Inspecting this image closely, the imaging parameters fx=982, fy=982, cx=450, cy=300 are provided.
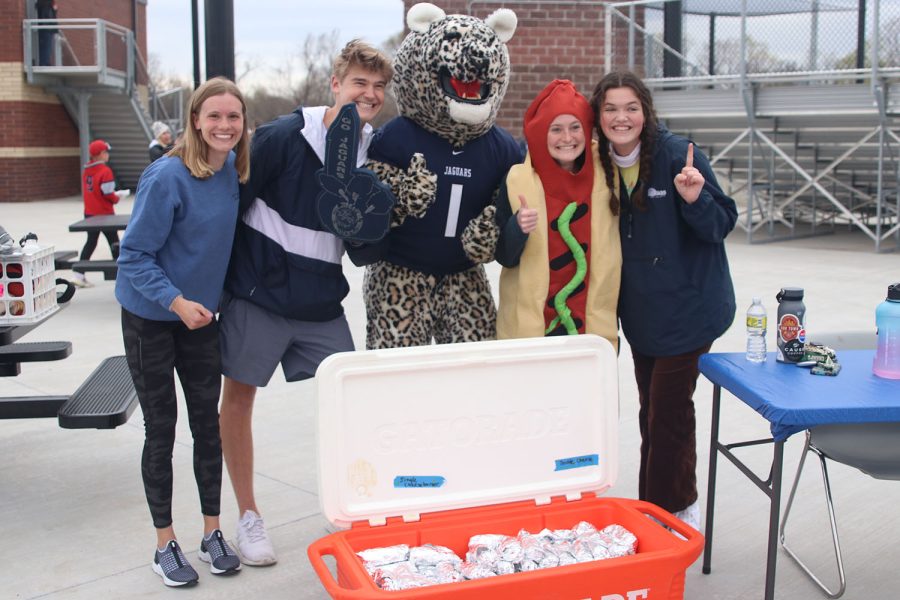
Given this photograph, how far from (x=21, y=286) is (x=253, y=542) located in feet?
4.64

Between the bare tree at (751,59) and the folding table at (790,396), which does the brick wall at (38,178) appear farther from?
the folding table at (790,396)

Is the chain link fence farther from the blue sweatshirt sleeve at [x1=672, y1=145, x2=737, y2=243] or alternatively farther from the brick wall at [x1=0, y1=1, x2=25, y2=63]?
the brick wall at [x1=0, y1=1, x2=25, y2=63]

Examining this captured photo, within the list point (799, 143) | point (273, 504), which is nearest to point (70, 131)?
point (799, 143)

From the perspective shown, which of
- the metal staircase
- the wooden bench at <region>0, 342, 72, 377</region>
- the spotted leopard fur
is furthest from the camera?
the metal staircase

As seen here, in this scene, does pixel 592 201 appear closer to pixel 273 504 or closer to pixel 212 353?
pixel 212 353

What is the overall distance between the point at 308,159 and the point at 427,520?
50.6 inches

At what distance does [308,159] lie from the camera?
3.34 m

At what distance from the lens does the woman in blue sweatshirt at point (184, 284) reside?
3045mm

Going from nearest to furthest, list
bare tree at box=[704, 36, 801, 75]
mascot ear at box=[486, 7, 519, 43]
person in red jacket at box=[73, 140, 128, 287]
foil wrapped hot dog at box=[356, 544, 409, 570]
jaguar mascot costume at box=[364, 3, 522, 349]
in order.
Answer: foil wrapped hot dog at box=[356, 544, 409, 570]
jaguar mascot costume at box=[364, 3, 522, 349]
mascot ear at box=[486, 7, 519, 43]
person in red jacket at box=[73, 140, 128, 287]
bare tree at box=[704, 36, 801, 75]

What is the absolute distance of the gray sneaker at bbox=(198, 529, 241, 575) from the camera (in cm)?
335

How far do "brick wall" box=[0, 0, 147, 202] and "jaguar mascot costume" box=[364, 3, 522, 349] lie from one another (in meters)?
19.4

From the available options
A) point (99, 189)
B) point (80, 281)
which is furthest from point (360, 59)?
point (99, 189)

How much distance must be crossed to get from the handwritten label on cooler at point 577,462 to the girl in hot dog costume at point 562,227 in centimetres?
51

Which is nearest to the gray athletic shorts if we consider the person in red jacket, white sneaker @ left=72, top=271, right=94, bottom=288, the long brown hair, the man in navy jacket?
the man in navy jacket
